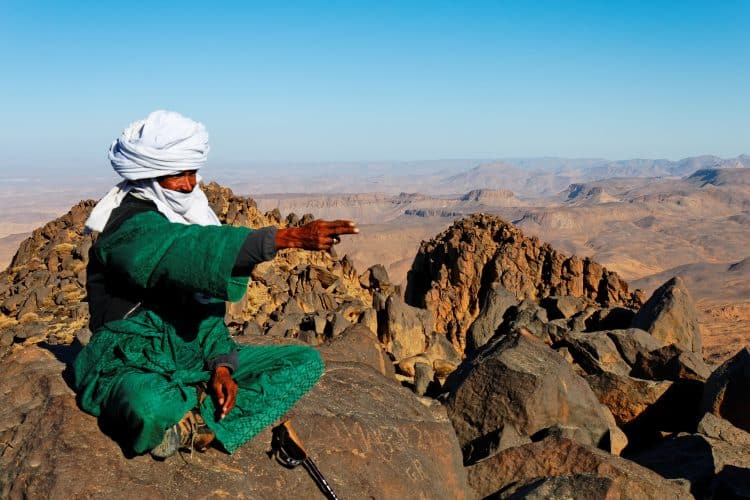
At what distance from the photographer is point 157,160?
332 centimetres

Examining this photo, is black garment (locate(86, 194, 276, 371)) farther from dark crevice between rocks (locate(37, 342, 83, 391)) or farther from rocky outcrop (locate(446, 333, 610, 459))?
rocky outcrop (locate(446, 333, 610, 459))

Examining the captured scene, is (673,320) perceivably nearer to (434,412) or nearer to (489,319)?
(489,319)

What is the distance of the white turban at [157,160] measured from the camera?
3318 mm

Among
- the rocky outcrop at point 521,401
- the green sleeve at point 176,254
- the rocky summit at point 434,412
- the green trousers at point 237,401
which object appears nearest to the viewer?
the green sleeve at point 176,254

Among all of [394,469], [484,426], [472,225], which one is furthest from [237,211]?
[394,469]

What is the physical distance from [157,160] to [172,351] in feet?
3.23

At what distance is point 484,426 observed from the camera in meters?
6.22

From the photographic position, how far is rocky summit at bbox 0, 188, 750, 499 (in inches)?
137

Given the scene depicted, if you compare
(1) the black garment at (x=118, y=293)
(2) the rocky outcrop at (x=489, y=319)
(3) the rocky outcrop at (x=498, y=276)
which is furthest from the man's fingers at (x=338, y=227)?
(3) the rocky outcrop at (x=498, y=276)

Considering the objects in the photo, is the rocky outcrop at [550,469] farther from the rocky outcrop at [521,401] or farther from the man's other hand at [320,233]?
the man's other hand at [320,233]

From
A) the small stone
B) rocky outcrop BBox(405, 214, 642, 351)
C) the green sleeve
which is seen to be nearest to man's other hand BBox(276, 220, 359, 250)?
the green sleeve

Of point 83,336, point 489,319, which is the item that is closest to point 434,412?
point 83,336

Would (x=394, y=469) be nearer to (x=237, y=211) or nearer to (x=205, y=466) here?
(x=205, y=466)

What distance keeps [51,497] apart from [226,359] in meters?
1.02
